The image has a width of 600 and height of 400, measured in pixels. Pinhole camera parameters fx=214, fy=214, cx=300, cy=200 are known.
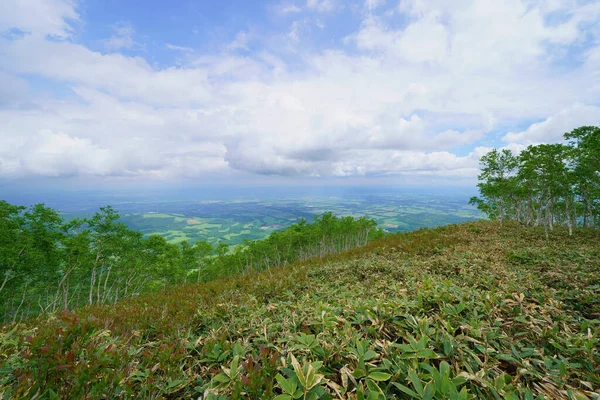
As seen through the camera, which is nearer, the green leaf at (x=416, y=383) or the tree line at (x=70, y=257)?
the green leaf at (x=416, y=383)

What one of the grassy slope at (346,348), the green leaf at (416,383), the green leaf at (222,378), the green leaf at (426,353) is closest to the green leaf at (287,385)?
the grassy slope at (346,348)

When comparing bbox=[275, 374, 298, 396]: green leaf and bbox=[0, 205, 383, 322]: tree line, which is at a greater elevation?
bbox=[275, 374, 298, 396]: green leaf

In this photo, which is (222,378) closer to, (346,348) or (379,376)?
(346,348)

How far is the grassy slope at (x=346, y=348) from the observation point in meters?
1.87

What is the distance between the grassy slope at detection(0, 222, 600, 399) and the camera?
187 centimetres

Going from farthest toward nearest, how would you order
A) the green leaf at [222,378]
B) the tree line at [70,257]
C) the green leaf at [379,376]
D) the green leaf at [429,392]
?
the tree line at [70,257] → the green leaf at [222,378] → the green leaf at [379,376] → the green leaf at [429,392]

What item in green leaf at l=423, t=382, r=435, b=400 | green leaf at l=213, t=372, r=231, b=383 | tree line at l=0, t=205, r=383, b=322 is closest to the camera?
green leaf at l=423, t=382, r=435, b=400

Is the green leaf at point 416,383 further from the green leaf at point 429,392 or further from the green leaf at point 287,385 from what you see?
the green leaf at point 287,385

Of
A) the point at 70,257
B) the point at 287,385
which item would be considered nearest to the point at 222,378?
the point at 287,385

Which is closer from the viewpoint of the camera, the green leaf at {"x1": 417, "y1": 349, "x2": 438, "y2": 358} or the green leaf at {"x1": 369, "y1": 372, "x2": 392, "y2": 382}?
the green leaf at {"x1": 369, "y1": 372, "x2": 392, "y2": 382}

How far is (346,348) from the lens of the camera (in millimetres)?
2326

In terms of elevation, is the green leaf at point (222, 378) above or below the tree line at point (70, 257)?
above

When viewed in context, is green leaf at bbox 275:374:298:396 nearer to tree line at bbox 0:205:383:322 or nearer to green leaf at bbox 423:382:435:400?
green leaf at bbox 423:382:435:400

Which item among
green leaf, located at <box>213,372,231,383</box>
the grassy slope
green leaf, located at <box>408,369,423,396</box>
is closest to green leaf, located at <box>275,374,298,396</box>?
the grassy slope
